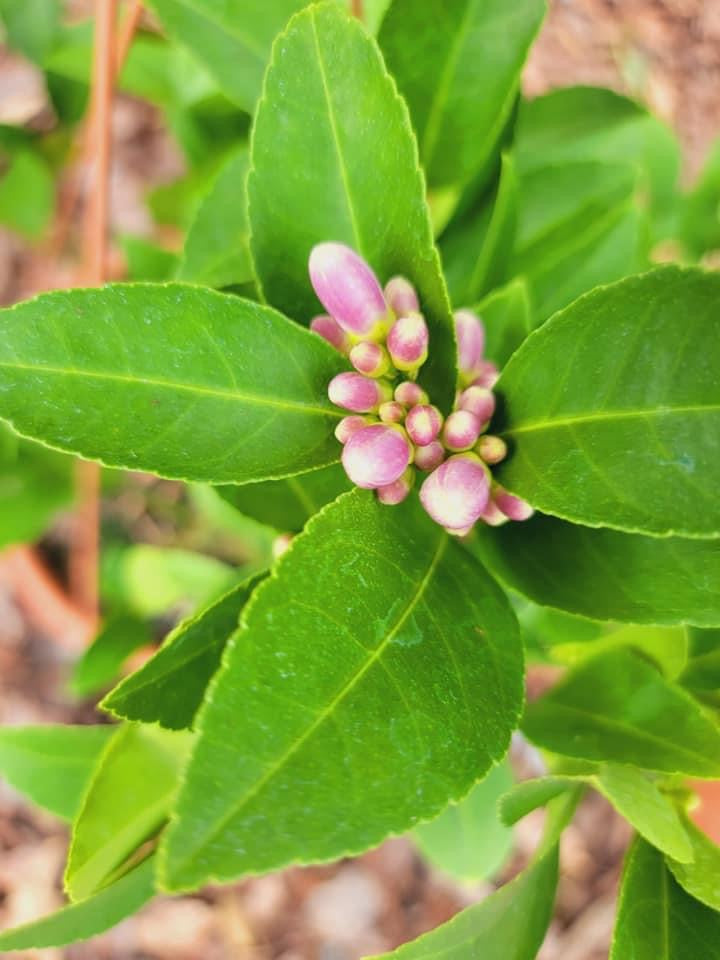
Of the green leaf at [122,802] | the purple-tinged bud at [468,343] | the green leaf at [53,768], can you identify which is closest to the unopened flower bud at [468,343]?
the purple-tinged bud at [468,343]

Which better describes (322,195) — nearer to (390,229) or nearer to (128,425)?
(390,229)

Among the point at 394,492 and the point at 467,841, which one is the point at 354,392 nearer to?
the point at 394,492

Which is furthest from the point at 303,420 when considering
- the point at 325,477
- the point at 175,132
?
the point at 175,132

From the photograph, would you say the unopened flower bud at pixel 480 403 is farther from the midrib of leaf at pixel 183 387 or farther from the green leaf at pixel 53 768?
the green leaf at pixel 53 768

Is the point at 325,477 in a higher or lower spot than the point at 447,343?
lower

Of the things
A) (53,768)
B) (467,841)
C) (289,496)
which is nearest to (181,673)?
(289,496)
